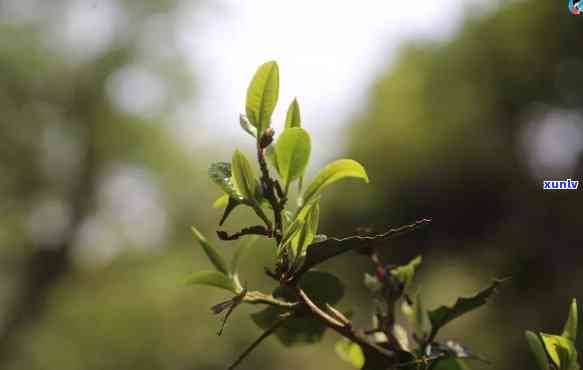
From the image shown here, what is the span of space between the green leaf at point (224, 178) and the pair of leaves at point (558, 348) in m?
0.13

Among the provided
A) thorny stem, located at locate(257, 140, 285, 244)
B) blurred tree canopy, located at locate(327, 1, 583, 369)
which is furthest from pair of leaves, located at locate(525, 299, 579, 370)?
blurred tree canopy, located at locate(327, 1, 583, 369)

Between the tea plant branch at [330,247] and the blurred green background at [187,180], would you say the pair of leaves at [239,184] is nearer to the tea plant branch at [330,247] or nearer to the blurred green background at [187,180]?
the tea plant branch at [330,247]

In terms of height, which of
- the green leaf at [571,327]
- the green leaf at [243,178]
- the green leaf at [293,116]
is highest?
the green leaf at [293,116]

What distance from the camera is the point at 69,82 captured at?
184 inches

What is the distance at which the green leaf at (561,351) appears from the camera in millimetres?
184

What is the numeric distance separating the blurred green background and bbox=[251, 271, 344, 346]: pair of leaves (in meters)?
3.05

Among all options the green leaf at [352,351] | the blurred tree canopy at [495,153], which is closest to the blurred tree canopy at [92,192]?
the blurred tree canopy at [495,153]

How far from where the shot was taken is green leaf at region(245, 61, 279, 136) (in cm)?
19

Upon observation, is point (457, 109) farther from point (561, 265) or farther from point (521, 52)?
point (561, 265)

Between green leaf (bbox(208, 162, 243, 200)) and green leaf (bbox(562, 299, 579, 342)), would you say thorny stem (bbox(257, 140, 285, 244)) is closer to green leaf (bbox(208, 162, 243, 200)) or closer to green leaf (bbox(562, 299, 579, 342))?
green leaf (bbox(208, 162, 243, 200))

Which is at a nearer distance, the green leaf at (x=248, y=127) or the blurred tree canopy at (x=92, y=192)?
the green leaf at (x=248, y=127)

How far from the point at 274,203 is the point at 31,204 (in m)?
5.11

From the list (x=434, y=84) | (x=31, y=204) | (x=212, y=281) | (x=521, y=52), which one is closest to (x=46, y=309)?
(x=31, y=204)

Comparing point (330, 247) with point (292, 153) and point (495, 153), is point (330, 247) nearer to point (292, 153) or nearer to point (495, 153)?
point (292, 153)
